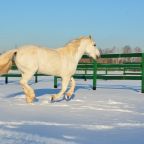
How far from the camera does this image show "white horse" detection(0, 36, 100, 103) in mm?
7055

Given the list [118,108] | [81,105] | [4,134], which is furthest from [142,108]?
[4,134]

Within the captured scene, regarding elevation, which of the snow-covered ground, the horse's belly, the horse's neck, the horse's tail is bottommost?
the snow-covered ground

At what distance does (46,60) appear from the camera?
727 cm

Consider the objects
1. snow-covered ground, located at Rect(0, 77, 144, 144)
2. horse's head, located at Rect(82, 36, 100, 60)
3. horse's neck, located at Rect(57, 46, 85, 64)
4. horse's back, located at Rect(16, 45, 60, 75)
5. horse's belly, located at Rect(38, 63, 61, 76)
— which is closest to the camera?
snow-covered ground, located at Rect(0, 77, 144, 144)

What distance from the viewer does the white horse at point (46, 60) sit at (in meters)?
7.05

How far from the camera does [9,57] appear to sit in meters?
7.16

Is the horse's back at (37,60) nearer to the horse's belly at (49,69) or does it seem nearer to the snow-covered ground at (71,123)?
the horse's belly at (49,69)

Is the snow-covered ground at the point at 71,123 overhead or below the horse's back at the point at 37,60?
below

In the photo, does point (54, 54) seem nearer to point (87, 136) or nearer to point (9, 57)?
point (9, 57)

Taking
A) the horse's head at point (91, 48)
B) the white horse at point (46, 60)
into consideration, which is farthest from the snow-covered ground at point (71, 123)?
the horse's head at point (91, 48)

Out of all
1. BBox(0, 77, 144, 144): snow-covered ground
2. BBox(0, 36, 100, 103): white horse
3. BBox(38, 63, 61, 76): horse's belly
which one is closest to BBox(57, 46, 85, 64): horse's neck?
BBox(0, 36, 100, 103): white horse

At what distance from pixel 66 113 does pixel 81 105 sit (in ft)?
3.68

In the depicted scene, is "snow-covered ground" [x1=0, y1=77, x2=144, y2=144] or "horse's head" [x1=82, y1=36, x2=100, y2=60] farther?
"horse's head" [x1=82, y1=36, x2=100, y2=60]

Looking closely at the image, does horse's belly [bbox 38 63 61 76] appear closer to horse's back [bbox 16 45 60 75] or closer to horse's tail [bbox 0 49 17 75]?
horse's back [bbox 16 45 60 75]
